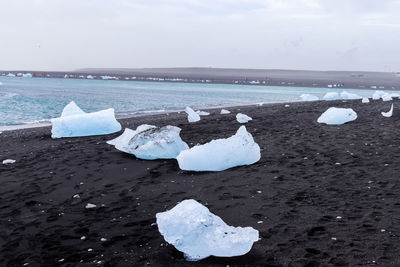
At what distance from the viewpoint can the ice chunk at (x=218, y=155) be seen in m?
5.30

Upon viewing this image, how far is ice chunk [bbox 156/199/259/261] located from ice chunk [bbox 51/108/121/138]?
19.5 feet

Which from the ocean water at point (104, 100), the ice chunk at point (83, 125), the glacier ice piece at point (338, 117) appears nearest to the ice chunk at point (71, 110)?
the ice chunk at point (83, 125)

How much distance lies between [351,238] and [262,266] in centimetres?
85

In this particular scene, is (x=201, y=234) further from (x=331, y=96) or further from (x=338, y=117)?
(x=331, y=96)

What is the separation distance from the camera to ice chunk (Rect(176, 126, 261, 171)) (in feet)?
17.4

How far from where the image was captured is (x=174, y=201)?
4.17 m

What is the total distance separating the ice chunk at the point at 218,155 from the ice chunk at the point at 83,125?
378 centimetres

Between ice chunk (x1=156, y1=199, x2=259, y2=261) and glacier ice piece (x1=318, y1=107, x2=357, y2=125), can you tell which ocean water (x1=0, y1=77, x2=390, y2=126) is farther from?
ice chunk (x1=156, y1=199, x2=259, y2=261)

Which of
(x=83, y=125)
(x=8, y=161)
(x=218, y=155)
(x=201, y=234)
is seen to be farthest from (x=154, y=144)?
(x=201, y=234)

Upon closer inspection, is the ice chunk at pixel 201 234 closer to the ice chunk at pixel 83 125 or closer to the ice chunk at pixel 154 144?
the ice chunk at pixel 154 144

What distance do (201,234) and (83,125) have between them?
244 inches

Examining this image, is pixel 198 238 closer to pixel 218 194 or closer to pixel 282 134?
pixel 218 194

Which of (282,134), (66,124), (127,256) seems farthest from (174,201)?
(66,124)

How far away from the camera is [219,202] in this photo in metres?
4.07
